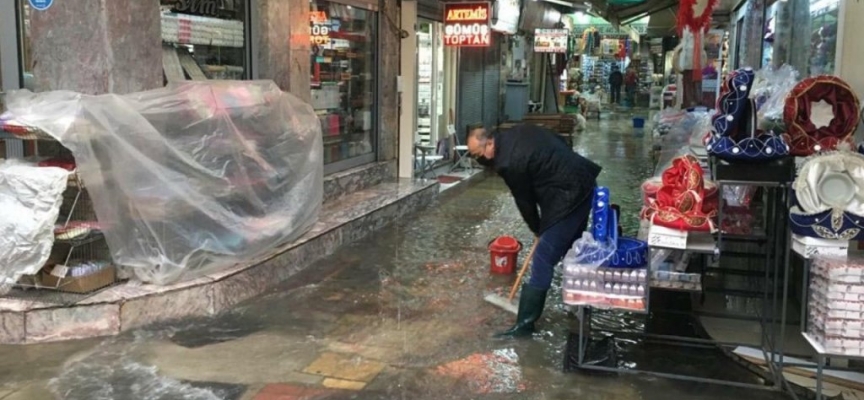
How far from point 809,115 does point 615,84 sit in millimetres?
32506

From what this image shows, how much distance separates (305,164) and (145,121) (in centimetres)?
189

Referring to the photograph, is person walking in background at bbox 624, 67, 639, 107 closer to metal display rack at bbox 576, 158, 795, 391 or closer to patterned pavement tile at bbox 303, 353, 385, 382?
metal display rack at bbox 576, 158, 795, 391

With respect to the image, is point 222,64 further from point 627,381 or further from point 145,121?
point 627,381

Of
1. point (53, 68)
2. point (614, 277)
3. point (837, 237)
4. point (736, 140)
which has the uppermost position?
point (53, 68)

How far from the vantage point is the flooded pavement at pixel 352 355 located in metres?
4.29

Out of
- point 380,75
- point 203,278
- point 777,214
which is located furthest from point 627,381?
point 380,75

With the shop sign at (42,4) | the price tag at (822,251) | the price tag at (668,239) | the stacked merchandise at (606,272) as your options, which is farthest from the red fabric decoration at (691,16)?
the shop sign at (42,4)

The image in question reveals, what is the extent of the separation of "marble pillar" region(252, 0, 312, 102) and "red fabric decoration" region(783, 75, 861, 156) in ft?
16.9

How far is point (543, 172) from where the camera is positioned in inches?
197

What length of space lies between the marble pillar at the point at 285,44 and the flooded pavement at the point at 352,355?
2391 mm

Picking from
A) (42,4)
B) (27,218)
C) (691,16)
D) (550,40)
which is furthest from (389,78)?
(550,40)

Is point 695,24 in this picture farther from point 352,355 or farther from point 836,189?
point 352,355

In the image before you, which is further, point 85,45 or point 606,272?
point 85,45

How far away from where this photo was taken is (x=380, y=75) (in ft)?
35.4
